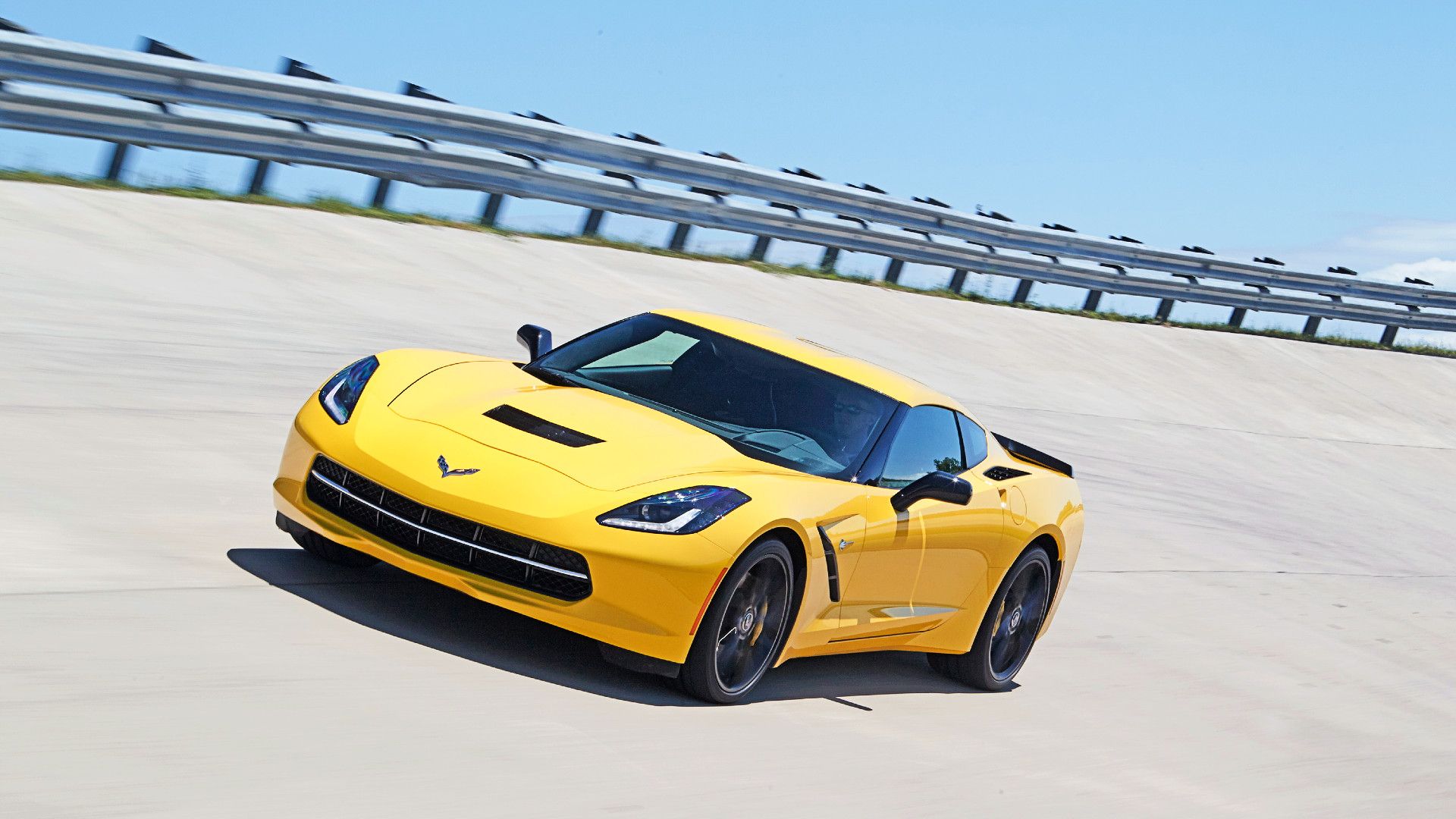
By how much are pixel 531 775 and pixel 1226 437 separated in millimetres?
13074

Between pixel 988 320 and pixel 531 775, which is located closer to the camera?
pixel 531 775

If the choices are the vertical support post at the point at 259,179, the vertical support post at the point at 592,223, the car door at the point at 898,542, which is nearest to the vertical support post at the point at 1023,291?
the vertical support post at the point at 592,223

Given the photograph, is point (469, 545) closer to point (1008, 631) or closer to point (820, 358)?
point (820, 358)

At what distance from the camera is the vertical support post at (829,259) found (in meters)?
19.0

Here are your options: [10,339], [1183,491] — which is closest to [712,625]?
[10,339]

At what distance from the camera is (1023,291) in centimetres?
2145

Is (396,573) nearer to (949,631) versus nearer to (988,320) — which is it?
(949,631)

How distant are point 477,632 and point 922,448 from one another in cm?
195

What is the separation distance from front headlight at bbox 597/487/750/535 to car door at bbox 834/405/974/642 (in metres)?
0.67

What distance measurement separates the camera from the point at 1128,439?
14.9 metres

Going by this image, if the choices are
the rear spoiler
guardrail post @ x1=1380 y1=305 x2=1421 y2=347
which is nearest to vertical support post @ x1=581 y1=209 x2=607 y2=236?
the rear spoiler

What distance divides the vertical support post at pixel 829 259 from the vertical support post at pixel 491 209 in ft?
14.2

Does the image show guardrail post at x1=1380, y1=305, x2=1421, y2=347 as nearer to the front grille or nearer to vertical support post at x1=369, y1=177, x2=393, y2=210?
vertical support post at x1=369, y1=177, x2=393, y2=210

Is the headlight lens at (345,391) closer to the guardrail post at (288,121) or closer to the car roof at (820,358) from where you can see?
the car roof at (820,358)
